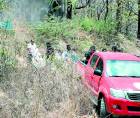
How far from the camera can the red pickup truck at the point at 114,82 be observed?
1279 cm

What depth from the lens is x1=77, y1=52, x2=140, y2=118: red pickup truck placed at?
12789 mm

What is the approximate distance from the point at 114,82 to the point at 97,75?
1.29m

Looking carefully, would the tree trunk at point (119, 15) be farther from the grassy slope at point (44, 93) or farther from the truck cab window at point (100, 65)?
the truck cab window at point (100, 65)

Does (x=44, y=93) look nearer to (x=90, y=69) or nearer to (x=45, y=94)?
(x=45, y=94)

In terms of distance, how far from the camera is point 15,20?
29.8 metres

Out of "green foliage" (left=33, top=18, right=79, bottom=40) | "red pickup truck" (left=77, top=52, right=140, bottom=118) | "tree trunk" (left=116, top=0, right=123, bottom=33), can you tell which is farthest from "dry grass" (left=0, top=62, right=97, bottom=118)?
"tree trunk" (left=116, top=0, right=123, bottom=33)

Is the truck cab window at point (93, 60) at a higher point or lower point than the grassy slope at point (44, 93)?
higher

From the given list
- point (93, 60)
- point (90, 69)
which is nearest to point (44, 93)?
point (90, 69)

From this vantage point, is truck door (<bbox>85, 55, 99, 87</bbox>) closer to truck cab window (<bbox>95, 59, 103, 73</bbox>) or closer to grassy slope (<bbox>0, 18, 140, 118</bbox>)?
truck cab window (<bbox>95, 59, 103, 73</bbox>)

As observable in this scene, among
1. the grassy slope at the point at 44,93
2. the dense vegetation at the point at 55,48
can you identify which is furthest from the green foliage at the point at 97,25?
the grassy slope at the point at 44,93

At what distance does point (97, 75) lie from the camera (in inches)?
574

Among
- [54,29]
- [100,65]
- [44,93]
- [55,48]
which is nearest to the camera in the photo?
[44,93]

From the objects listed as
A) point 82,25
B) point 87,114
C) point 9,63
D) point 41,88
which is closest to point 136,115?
point 87,114

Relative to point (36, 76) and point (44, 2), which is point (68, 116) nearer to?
point (36, 76)
